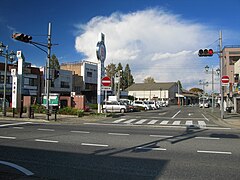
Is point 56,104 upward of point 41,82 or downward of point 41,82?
downward

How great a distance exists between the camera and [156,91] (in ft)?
329

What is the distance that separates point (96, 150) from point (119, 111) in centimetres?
2649

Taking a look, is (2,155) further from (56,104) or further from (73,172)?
(56,104)

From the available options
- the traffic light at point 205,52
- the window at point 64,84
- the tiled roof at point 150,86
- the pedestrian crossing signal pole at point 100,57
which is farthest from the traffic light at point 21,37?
the tiled roof at point 150,86

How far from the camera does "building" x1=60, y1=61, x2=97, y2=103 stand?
66.1m

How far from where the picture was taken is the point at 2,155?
8.03m

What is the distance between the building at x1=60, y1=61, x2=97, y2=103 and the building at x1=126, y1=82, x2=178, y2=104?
1335 inches

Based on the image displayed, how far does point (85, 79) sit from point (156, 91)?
39.7 m

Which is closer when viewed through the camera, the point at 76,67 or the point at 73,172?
the point at 73,172

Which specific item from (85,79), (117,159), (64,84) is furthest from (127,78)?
(117,159)

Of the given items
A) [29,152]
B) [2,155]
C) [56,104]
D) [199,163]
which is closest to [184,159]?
[199,163]

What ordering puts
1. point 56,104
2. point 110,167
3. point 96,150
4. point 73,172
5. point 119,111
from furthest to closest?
point 119,111, point 56,104, point 96,150, point 110,167, point 73,172

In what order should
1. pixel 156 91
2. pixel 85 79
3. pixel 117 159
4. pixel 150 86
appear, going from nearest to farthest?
pixel 117 159
pixel 85 79
pixel 156 91
pixel 150 86

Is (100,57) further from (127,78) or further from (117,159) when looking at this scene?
(127,78)
